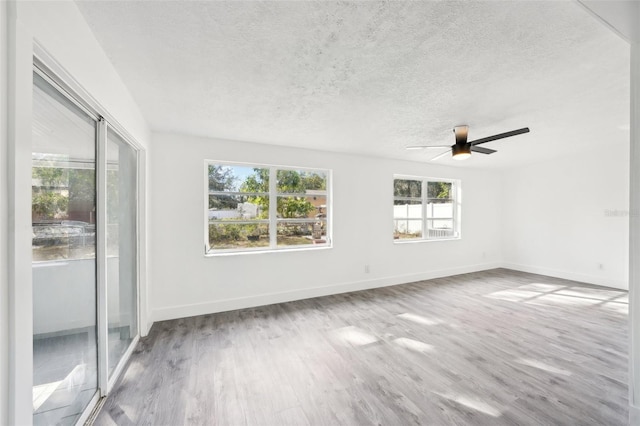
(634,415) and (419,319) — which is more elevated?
(634,415)

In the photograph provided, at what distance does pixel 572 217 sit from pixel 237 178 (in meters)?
6.50

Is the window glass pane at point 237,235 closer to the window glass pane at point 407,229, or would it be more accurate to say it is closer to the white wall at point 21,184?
the window glass pane at point 407,229

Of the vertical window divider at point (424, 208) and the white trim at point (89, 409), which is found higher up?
the vertical window divider at point (424, 208)

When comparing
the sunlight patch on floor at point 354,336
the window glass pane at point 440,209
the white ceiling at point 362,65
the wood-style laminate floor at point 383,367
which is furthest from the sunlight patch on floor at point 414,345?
the window glass pane at point 440,209

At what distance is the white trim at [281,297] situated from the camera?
3402 mm

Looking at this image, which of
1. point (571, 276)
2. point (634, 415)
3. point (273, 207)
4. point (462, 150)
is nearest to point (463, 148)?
point (462, 150)

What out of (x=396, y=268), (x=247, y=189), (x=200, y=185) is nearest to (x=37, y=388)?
(x=200, y=185)

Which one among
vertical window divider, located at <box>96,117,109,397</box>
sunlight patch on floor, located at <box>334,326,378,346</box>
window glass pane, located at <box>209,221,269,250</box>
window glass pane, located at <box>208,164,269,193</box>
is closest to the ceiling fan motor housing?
sunlight patch on floor, located at <box>334,326,378,346</box>

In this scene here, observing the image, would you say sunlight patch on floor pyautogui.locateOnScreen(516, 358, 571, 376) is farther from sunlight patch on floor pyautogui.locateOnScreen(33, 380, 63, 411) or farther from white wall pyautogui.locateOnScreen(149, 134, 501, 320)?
sunlight patch on floor pyautogui.locateOnScreen(33, 380, 63, 411)

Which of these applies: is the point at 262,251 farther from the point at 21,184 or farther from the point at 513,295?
the point at 513,295

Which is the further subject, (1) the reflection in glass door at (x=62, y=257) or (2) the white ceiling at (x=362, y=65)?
(2) the white ceiling at (x=362, y=65)

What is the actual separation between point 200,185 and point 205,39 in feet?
7.35

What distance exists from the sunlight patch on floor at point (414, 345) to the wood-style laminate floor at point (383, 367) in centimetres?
1

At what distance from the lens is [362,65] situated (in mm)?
2010
